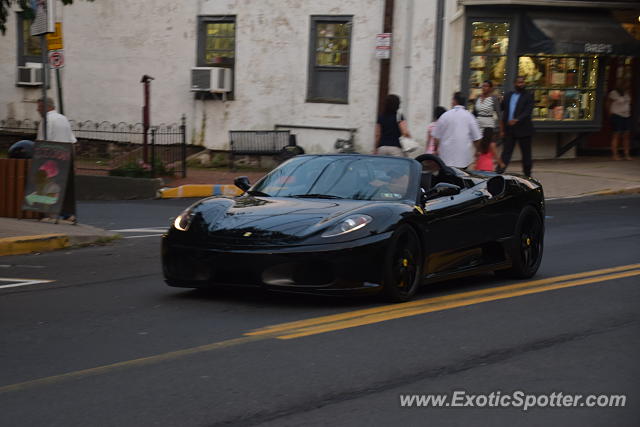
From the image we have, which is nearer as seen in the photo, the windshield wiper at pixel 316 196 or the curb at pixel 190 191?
the windshield wiper at pixel 316 196

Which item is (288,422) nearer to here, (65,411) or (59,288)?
(65,411)

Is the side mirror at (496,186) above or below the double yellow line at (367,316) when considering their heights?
above

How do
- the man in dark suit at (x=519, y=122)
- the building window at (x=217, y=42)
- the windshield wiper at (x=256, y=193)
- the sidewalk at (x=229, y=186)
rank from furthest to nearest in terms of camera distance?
the building window at (x=217, y=42)
the man in dark suit at (x=519, y=122)
the sidewalk at (x=229, y=186)
the windshield wiper at (x=256, y=193)

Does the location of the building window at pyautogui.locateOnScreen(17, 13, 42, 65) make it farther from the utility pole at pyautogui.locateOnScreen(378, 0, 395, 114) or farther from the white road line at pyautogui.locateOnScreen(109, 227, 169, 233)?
the white road line at pyautogui.locateOnScreen(109, 227, 169, 233)

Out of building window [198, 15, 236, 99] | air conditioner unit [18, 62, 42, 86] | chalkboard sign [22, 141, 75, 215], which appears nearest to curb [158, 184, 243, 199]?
chalkboard sign [22, 141, 75, 215]

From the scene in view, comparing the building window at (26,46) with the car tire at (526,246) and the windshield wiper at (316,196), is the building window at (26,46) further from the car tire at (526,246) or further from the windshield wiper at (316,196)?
the windshield wiper at (316,196)

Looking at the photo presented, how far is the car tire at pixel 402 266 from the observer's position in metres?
7.88

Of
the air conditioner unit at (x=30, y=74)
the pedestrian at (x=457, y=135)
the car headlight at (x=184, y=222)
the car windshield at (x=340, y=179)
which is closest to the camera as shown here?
the car headlight at (x=184, y=222)

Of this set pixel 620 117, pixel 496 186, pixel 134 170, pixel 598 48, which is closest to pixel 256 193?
pixel 496 186

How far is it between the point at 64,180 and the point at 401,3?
11.9 m

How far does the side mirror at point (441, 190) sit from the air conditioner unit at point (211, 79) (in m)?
16.6

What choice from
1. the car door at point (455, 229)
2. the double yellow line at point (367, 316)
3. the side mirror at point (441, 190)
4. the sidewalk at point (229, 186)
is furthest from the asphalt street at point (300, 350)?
the sidewalk at point (229, 186)

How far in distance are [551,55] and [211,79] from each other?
7937mm

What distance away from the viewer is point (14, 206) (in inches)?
526
